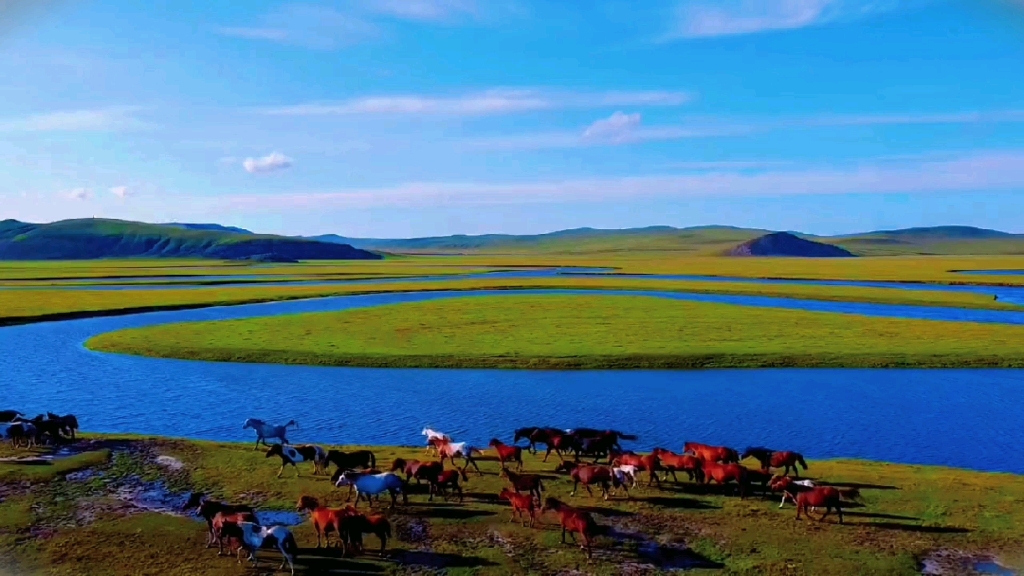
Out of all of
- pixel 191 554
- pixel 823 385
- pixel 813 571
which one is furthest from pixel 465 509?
pixel 823 385

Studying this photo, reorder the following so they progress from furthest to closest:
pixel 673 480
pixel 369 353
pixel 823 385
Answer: pixel 369 353
pixel 823 385
pixel 673 480

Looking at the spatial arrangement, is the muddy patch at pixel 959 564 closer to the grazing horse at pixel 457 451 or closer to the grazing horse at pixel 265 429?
the grazing horse at pixel 457 451

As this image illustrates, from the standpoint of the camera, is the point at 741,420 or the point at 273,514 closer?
the point at 273,514

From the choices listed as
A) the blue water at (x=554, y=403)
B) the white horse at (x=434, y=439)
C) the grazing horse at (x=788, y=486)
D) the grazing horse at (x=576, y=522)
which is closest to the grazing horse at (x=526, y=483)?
the grazing horse at (x=576, y=522)

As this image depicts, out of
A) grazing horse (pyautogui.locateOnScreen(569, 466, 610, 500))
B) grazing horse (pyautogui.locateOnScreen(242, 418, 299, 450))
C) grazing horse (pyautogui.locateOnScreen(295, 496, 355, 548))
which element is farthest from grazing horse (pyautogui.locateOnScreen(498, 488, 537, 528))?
grazing horse (pyautogui.locateOnScreen(242, 418, 299, 450))

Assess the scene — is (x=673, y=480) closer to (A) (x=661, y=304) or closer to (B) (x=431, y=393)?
(B) (x=431, y=393)

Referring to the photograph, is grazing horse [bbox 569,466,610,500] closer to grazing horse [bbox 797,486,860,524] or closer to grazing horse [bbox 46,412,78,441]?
grazing horse [bbox 797,486,860,524]

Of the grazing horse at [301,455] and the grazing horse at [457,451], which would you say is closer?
the grazing horse at [301,455]
